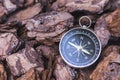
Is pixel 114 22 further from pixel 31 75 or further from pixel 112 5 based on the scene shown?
pixel 31 75

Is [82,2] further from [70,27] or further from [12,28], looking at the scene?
[12,28]

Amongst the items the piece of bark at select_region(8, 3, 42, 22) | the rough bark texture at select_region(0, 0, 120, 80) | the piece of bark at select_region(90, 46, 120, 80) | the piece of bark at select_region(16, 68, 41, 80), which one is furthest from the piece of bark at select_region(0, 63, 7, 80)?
the piece of bark at select_region(90, 46, 120, 80)

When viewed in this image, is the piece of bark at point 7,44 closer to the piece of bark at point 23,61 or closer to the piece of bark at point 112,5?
the piece of bark at point 23,61

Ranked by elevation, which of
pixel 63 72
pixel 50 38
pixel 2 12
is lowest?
pixel 63 72

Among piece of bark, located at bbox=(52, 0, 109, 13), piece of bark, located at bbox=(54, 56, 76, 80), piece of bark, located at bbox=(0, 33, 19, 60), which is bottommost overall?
piece of bark, located at bbox=(54, 56, 76, 80)

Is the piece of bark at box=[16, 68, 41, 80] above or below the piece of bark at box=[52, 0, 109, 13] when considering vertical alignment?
below

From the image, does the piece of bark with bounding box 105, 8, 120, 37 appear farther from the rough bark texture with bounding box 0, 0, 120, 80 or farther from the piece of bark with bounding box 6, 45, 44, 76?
the piece of bark with bounding box 6, 45, 44, 76

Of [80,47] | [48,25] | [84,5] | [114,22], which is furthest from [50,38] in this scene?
[114,22]

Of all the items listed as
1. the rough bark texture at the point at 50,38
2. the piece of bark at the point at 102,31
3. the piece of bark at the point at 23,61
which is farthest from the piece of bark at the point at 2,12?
the piece of bark at the point at 102,31
